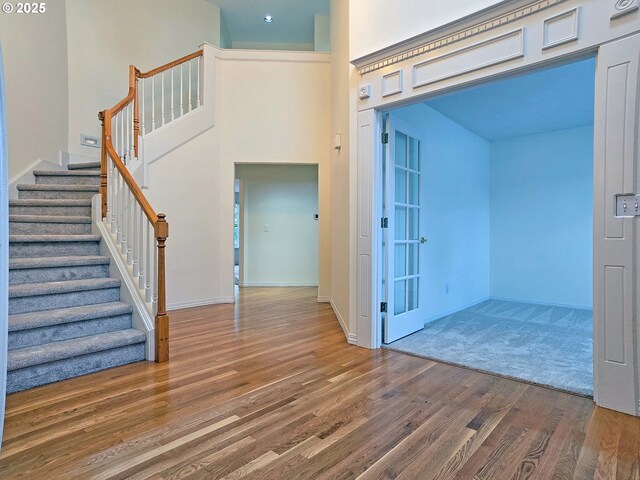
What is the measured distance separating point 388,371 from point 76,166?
436 centimetres

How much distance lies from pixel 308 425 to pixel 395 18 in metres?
2.96

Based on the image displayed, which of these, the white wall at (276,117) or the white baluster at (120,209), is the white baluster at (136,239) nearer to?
Result: the white baluster at (120,209)

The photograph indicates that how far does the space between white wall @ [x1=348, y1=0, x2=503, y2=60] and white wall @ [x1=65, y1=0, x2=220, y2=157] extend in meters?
3.62

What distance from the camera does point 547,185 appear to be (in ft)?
16.7

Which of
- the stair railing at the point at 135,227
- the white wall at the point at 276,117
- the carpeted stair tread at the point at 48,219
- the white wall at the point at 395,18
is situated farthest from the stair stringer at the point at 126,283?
the white wall at the point at 395,18

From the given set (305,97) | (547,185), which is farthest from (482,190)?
(305,97)

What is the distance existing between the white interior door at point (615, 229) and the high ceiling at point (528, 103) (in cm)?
97

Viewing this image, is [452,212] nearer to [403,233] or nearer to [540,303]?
[403,233]

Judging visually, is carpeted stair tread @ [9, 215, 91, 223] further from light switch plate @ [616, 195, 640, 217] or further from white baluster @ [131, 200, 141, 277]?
light switch plate @ [616, 195, 640, 217]

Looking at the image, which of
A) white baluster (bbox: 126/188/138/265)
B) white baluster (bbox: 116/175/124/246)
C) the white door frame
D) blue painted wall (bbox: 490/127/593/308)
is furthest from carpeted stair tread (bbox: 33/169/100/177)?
blue painted wall (bbox: 490/127/593/308)

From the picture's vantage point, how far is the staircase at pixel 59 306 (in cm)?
229

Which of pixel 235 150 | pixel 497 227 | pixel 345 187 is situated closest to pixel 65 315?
pixel 345 187

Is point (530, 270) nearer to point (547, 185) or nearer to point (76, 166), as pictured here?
point (547, 185)

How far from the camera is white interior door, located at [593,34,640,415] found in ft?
6.11
